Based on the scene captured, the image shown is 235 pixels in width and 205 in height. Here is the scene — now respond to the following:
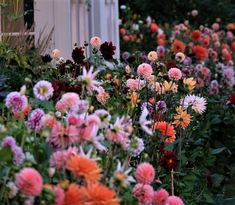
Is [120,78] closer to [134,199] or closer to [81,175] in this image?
[134,199]

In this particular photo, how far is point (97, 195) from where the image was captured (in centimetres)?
194

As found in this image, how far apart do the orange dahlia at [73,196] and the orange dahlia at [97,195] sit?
2cm

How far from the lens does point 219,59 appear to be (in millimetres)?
9016

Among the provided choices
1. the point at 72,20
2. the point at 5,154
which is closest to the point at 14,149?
the point at 5,154

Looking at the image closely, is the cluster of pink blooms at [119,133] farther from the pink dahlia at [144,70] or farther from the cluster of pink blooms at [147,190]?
the pink dahlia at [144,70]

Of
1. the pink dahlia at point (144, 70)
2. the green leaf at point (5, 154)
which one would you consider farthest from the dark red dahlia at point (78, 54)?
the green leaf at point (5, 154)

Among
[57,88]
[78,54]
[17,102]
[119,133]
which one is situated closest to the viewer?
[119,133]

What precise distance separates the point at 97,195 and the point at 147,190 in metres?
0.50

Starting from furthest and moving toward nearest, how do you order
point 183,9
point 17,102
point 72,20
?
point 183,9, point 72,20, point 17,102

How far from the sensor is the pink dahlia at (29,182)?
188cm

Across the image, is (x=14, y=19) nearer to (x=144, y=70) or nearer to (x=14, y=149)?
(x=144, y=70)

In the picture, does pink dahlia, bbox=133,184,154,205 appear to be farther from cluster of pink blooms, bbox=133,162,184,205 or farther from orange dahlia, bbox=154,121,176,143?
orange dahlia, bbox=154,121,176,143

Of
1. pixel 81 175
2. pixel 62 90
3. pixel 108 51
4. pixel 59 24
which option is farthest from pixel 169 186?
→ pixel 59 24

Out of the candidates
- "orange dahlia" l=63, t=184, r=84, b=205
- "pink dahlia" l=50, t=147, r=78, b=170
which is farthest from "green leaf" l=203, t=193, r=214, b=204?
"orange dahlia" l=63, t=184, r=84, b=205
